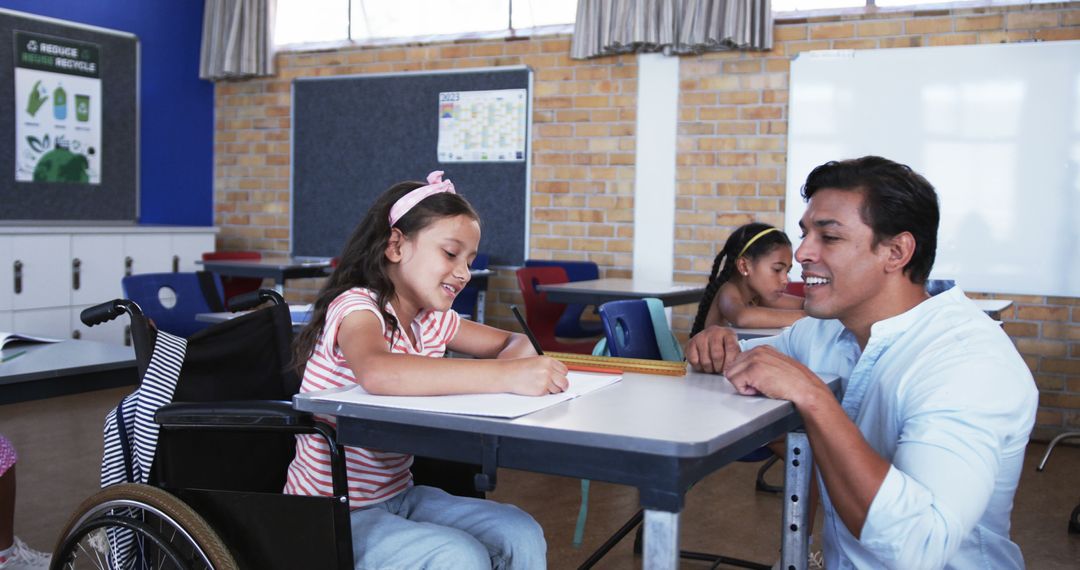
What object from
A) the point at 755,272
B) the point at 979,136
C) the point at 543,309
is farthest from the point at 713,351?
the point at 979,136

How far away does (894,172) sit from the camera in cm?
139

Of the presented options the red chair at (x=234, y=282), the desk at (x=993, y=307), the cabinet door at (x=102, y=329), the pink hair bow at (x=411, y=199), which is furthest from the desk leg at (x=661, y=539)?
the cabinet door at (x=102, y=329)

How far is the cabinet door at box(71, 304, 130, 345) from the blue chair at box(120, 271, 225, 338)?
237 centimetres

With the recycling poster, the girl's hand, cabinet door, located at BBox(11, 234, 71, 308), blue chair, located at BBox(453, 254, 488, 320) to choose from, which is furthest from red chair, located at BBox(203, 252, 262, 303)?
the girl's hand

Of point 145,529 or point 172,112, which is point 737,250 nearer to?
point 145,529

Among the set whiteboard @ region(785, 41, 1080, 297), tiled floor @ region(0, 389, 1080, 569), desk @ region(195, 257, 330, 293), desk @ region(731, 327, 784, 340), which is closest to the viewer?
desk @ region(731, 327, 784, 340)

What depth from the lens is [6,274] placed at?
496 cm

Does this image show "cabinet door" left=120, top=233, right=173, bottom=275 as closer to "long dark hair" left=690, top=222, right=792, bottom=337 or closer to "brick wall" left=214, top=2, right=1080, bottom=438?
"brick wall" left=214, top=2, right=1080, bottom=438

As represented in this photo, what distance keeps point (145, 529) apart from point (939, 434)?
111 cm

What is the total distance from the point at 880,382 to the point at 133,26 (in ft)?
18.8

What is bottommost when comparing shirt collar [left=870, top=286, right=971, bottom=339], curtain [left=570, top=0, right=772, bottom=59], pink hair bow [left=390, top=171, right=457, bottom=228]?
shirt collar [left=870, top=286, right=971, bottom=339]

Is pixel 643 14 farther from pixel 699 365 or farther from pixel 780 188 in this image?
pixel 699 365

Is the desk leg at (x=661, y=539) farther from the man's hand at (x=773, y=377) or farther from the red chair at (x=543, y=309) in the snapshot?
the red chair at (x=543, y=309)

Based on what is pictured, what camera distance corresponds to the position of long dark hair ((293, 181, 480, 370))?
1.73 m
